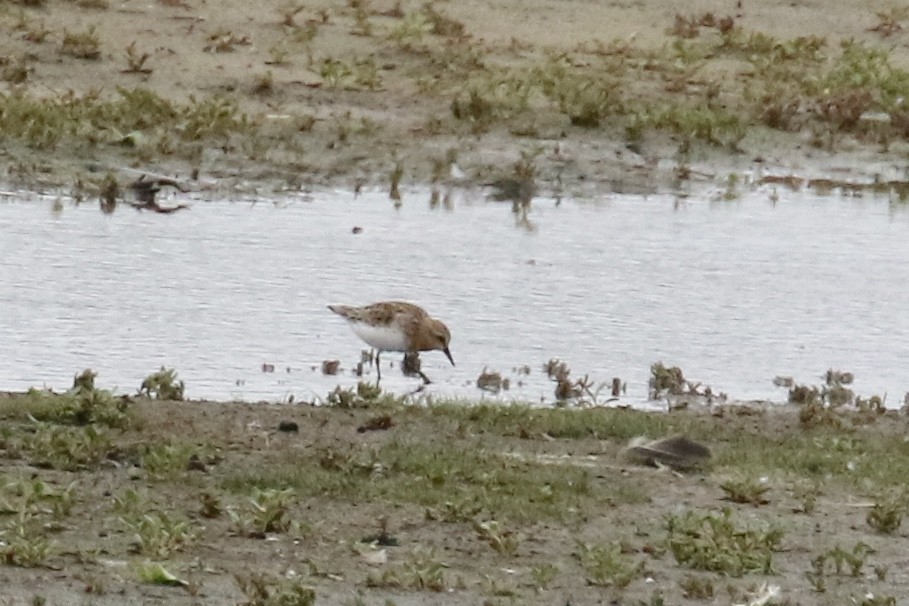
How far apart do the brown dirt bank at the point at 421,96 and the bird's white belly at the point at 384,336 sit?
4.82 metres

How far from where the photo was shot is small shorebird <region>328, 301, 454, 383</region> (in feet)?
39.4

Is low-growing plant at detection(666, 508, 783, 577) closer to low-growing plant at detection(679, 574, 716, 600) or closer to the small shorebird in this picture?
low-growing plant at detection(679, 574, 716, 600)

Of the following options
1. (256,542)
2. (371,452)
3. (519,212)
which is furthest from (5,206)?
(256,542)

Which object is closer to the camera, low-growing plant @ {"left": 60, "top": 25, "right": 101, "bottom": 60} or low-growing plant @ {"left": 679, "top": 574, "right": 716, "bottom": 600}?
low-growing plant @ {"left": 679, "top": 574, "right": 716, "bottom": 600}

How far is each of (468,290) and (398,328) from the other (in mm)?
2063

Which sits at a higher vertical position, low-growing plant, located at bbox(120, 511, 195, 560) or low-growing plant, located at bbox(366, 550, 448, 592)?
low-growing plant, located at bbox(120, 511, 195, 560)

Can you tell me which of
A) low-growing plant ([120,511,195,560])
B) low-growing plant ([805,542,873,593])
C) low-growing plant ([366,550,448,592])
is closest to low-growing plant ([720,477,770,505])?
low-growing plant ([805,542,873,593])

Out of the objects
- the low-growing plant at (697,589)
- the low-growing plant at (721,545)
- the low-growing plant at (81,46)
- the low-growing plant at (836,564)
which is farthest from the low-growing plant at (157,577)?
the low-growing plant at (81,46)

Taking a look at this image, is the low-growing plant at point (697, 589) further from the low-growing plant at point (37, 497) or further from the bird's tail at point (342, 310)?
the bird's tail at point (342, 310)

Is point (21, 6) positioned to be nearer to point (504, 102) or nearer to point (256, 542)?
point (504, 102)

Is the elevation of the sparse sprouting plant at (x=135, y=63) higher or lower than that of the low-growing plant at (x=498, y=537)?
higher

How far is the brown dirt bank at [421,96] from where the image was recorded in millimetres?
17250

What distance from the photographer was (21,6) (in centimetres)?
1989

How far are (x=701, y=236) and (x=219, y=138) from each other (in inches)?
152
